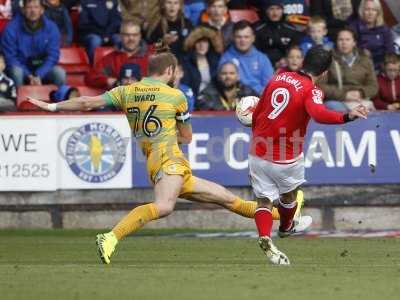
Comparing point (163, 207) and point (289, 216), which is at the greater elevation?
Answer: point (163, 207)

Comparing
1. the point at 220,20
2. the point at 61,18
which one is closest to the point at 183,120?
the point at 220,20

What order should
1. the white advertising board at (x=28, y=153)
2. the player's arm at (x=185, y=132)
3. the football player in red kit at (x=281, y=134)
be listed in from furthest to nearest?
the white advertising board at (x=28, y=153), the player's arm at (x=185, y=132), the football player in red kit at (x=281, y=134)

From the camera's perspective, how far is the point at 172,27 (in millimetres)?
21953

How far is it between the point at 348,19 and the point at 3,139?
6.36 m

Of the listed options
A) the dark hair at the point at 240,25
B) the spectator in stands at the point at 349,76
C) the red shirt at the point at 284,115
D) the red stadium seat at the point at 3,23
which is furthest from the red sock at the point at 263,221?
the red stadium seat at the point at 3,23

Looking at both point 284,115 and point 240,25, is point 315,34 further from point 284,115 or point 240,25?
point 284,115

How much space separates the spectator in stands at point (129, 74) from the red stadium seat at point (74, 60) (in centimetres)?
132

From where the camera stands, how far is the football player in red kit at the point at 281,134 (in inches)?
542

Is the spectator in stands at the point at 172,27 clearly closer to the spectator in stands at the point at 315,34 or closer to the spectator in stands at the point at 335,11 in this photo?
the spectator in stands at the point at 315,34

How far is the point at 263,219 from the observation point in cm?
1393

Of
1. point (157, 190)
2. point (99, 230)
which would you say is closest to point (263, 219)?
point (157, 190)

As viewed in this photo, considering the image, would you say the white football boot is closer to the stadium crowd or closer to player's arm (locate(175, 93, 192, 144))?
player's arm (locate(175, 93, 192, 144))

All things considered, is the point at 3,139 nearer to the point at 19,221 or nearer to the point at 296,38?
the point at 19,221

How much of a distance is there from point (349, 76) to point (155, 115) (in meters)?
7.48
